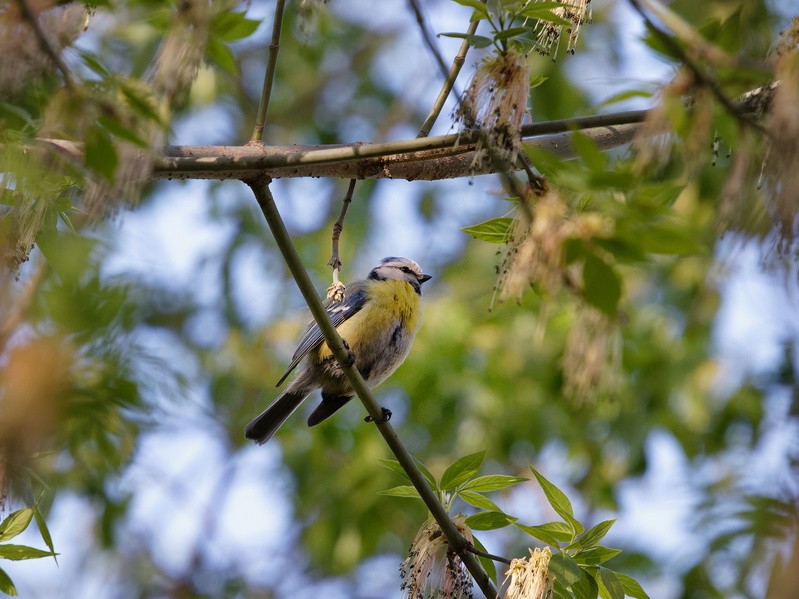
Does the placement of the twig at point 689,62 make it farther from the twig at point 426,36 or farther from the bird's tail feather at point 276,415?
the bird's tail feather at point 276,415

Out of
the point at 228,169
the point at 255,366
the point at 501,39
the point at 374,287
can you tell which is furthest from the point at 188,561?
the point at 501,39

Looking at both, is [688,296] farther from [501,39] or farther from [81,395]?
[81,395]

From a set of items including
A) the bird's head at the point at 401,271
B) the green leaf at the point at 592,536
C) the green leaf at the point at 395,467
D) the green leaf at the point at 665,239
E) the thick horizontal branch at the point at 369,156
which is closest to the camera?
the green leaf at the point at 665,239

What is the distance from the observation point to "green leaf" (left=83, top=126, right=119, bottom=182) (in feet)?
5.15

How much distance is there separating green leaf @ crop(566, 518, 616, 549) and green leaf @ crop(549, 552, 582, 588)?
87 mm

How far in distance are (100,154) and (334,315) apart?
3086 mm

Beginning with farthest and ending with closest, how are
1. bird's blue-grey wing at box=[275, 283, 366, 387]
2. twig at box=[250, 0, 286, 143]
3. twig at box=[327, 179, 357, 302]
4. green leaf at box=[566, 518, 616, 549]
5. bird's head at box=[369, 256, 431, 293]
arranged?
bird's head at box=[369, 256, 431, 293], bird's blue-grey wing at box=[275, 283, 366, 387], twig at box=[327, 179, 357, 302], twig at box=[250, 0, 286, 143], green leaf at box=[566, 518, 616, 549]

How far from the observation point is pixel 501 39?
2068 millimetres

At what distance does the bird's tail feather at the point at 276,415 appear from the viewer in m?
4.64

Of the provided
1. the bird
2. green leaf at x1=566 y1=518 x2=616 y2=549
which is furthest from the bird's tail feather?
green leaf at x1=566 y1=518 x2=616 y2=549

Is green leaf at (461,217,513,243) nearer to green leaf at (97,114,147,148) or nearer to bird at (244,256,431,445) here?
green leaf at (97,114,147,148)

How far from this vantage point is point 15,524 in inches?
89.8

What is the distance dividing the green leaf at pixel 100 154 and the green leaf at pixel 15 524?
3.64 feet

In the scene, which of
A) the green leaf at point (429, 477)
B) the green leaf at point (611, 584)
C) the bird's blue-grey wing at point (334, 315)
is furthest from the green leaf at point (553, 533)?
the bird's blue-grey wing at point (334, 315)
